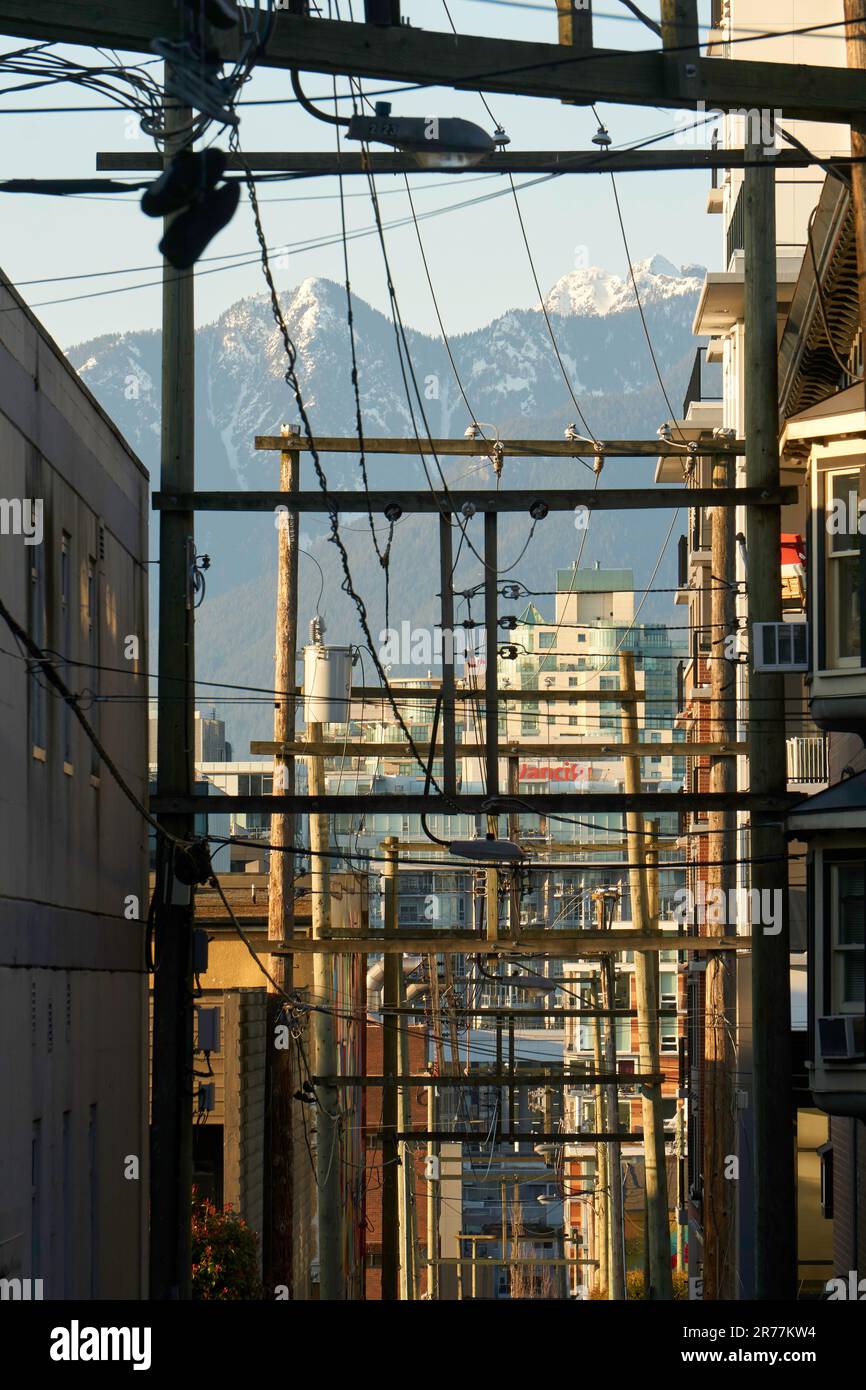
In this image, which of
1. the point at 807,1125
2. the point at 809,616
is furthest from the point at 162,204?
the point at 807,1125

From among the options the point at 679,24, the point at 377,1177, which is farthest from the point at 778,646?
the point at 377,1177

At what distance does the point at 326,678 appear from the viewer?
2736 centimetres

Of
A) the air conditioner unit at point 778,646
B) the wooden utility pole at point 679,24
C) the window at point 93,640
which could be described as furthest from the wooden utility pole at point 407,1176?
the wooden utility pole at point 679,24

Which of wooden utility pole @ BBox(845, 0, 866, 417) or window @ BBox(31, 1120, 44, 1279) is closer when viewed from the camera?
wooden utility pole @ BBox(845, 0, 866, 417)

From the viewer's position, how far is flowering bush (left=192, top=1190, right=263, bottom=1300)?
85.0ft

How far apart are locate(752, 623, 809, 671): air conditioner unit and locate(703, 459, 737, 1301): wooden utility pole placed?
6.71 metres

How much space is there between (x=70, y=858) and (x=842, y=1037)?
24.1 feet

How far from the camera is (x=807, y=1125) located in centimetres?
3716

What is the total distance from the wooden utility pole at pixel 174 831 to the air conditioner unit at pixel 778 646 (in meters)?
5.09

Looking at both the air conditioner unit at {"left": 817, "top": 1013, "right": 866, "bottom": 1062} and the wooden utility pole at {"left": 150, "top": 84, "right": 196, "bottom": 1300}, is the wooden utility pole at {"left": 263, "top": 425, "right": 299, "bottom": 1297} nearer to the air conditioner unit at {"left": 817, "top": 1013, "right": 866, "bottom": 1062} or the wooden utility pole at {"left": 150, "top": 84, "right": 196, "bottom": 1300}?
the wooden utility pole at {"left": 150, "top": 84, "right": 196, "bottom": 1300}

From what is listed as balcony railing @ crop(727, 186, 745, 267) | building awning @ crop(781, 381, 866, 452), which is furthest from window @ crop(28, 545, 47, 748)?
balcony railing @ crop(727, 186, 745, 267)

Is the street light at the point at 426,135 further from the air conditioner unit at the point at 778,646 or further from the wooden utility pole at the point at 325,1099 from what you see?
the wooden utility pole at the point at 325,1099

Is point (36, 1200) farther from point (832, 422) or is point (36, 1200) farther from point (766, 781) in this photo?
point (832, 422)
